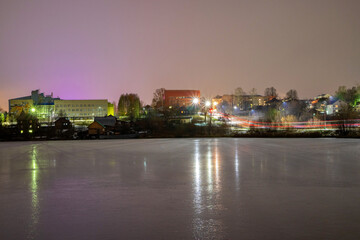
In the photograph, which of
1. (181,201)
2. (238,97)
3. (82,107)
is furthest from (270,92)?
(181,201)

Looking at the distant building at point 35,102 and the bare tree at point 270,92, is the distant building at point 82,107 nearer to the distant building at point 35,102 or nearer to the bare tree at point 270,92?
the distant building at point 35,102

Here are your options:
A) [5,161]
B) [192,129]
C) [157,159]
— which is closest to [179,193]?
[157,159]

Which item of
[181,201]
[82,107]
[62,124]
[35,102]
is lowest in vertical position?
[181,201]

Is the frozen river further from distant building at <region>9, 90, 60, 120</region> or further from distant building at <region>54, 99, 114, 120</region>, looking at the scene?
distant building at <region>54, 99, 114, 120</region>

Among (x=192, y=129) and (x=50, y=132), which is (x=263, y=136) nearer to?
(x=192, y=129)

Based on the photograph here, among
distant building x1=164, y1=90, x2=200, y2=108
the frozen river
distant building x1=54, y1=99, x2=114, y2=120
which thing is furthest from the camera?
distant building x1=54, y1=99, x2=114, y2=120

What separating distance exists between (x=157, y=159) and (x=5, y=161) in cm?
522

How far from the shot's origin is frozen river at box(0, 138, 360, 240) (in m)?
3.74

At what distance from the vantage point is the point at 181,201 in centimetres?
497

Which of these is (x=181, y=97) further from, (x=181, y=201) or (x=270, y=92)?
(x=181, y=201)

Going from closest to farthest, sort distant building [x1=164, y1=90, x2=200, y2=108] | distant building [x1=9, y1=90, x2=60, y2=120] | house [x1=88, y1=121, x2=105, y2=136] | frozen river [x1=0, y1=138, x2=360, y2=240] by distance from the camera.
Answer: frozen river [x1=0, y1=138, x2=360, y2=240]
house [x1=88, y1=121, x2=105, y2=136]
distant building [x1=164, y1=90, x2=200, y2=108]
distant building [x1=9, y1=90, x2=60, y2=120]

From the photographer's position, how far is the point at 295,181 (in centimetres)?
653

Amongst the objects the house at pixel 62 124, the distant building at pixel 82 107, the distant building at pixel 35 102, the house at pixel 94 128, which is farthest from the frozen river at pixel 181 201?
the distant building at pixel 82 107

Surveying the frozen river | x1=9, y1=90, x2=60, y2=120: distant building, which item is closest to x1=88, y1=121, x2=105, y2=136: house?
the frozen river
